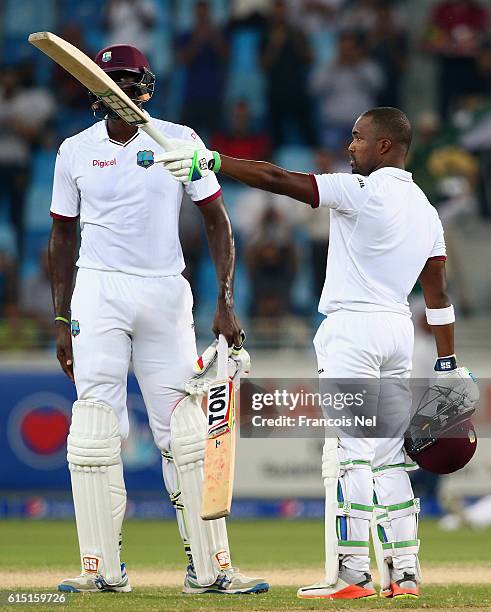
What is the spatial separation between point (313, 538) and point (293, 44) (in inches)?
266

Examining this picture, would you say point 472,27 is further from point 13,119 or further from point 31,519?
point 31,519

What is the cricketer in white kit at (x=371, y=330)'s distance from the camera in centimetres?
552

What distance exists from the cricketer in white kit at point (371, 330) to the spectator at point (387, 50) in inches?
372

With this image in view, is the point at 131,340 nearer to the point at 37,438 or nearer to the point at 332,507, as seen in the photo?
the point at 332,507

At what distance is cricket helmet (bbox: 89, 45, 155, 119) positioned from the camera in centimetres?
587

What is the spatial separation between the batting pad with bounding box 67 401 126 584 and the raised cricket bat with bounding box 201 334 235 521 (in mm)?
418

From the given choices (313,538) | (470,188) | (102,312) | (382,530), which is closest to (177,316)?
(102,312)

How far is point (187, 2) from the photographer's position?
16156 mm

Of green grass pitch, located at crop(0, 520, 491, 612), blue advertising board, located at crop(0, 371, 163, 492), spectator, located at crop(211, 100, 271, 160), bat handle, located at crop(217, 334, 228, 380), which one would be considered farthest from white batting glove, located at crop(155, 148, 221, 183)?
spectator, located at crop(211, 100, 271, 160)

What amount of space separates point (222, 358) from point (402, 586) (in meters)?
1.19

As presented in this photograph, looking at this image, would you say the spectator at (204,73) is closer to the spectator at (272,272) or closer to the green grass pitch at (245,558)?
the spectator at (272,272)

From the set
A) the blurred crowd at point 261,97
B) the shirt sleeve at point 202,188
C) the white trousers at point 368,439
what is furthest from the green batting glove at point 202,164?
the blurred crowd at point 261,97

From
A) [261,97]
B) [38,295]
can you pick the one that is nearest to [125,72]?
[38,295]

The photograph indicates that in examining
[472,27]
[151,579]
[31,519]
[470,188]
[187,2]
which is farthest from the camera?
[187,2]
